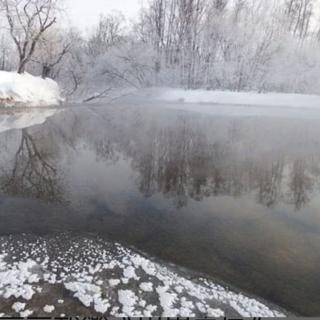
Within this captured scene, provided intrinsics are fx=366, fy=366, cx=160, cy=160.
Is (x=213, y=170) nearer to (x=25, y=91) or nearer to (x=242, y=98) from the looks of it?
(x=25, y=91)

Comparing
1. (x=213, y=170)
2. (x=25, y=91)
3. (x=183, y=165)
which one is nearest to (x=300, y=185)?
(x=213, y=170)

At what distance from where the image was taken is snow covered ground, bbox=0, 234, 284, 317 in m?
3.68

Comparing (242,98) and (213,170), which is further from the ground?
(213,170)

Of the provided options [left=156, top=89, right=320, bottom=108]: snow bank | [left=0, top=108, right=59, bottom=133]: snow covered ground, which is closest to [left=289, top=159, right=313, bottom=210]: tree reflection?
[left=0, top=108, right=59, bottom=133]: snow covered ground

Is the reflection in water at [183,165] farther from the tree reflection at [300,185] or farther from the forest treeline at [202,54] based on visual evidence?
the forest treeline at [202,54]

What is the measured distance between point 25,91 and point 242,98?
63.8 ft

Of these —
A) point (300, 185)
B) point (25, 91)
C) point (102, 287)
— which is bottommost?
point (25, 91)

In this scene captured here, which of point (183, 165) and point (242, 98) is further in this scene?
point (242, 98)

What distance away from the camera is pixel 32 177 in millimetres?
8305

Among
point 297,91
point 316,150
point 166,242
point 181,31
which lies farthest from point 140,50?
point 166,242

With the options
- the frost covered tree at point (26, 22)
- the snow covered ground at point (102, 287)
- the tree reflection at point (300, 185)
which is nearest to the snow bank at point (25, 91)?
the frost covered tree at point (26, 22)

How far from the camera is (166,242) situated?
17.4ft

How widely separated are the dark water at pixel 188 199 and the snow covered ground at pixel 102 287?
0.44 metres

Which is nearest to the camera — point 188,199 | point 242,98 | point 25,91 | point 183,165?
point 188,199
